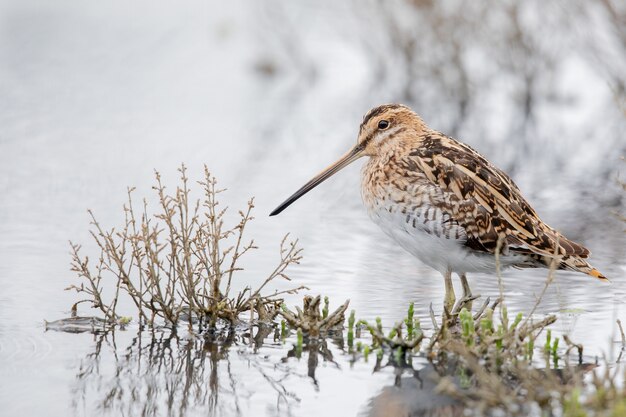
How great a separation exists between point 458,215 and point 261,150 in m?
5.27

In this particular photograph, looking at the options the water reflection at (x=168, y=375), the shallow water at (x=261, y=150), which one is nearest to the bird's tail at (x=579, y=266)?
the shallow water at (x=261, y=150)

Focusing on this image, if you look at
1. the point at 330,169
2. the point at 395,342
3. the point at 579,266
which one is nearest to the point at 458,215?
the point at 579,266

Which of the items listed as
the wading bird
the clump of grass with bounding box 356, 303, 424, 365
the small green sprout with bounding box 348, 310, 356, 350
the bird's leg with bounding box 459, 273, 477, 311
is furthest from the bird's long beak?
the clump of grass with bounding box 356, 303, 424, 365

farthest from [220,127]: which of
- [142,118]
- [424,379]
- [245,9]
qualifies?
[424,379]

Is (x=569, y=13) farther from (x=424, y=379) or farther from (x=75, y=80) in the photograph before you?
(x=424, y=379)

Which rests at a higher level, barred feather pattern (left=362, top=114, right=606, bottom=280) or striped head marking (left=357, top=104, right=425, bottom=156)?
striped head marking (left=357, top=104, right=425, bottom=156)

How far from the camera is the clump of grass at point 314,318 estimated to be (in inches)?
221

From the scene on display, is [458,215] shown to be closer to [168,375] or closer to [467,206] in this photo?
[467,206]

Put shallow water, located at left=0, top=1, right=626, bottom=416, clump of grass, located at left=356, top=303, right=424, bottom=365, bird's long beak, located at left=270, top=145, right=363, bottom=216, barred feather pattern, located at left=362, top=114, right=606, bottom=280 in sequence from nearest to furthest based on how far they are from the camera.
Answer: shallow water, located at left=0, top=1, right=626, bottom=416 < clump of grass, located at left=356, top=303, right=424, bottom=365 < barred feather pattern, located at left=362, top=114, right=606, bottom=280 < bird's long beak, located at left=270, top=145, right=363, bottom=216

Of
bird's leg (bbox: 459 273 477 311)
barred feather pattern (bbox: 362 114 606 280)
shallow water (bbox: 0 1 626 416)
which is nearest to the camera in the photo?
shallow water (bbox: 0 1 626 416)

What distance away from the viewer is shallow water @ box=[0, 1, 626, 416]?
5.15 m

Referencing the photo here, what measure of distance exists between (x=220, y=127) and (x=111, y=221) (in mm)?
3822

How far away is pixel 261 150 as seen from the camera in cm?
1082

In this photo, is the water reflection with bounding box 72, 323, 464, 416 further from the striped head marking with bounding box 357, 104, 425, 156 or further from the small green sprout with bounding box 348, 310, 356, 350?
the striped head marking with bounding box 357, 104, 425, 156
